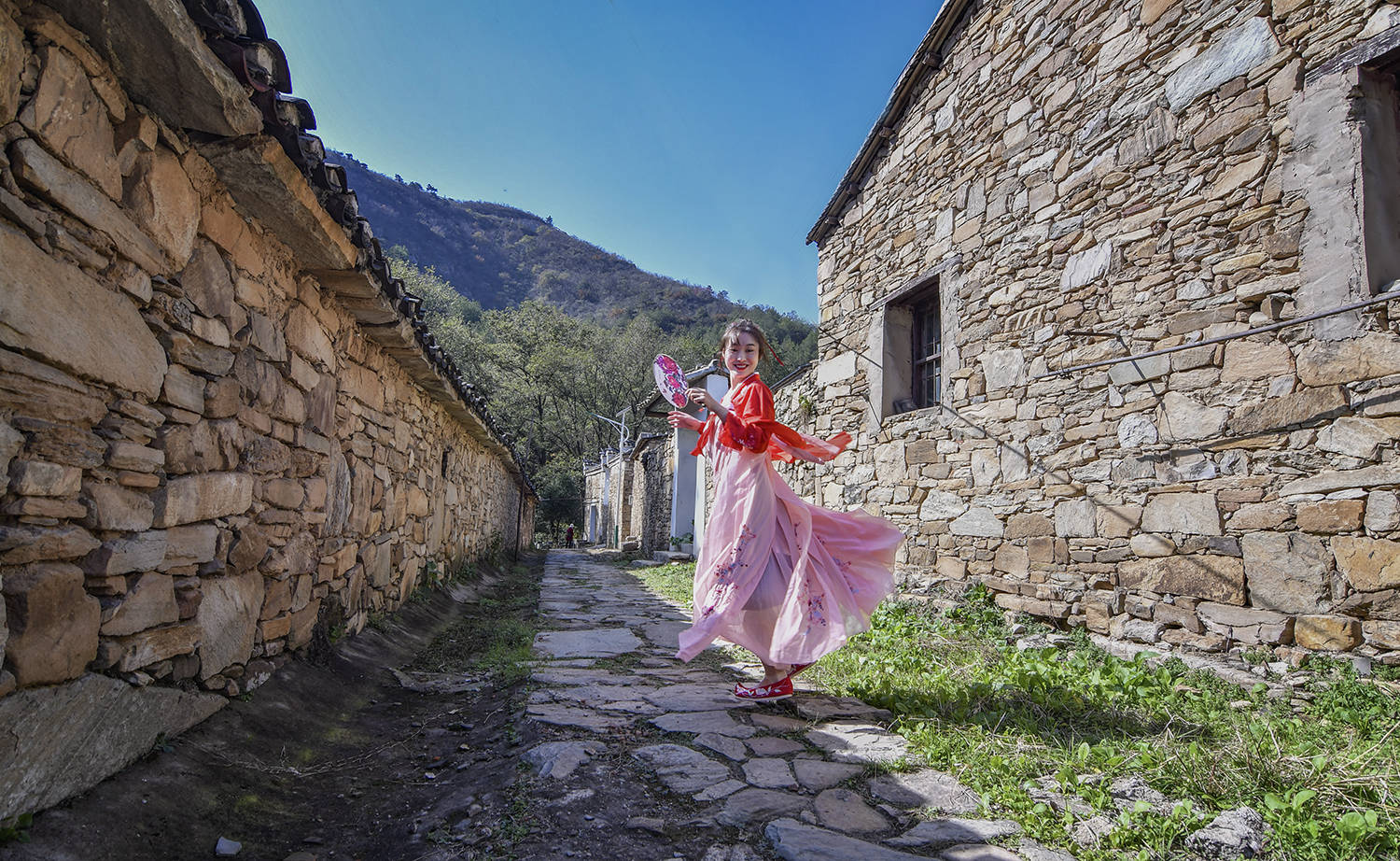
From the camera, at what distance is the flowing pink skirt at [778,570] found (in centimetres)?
294

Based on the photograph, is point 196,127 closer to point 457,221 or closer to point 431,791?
point 431,791

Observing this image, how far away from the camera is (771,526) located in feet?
10.5

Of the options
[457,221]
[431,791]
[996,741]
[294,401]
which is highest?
[457,221]

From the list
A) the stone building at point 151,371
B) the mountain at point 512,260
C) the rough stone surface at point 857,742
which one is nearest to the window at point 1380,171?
the rough stone surface at point 857,742

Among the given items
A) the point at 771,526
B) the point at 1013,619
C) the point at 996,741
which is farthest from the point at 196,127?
the point at 1013,619

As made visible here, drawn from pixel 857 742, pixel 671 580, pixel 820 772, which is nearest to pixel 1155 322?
pixel 857 742

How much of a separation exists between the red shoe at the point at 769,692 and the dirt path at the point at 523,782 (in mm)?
58

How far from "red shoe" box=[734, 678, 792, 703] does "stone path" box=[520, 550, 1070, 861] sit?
49mm

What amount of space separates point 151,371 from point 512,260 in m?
78.0

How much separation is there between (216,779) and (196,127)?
194cm

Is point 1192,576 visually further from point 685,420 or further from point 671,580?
point 671,580

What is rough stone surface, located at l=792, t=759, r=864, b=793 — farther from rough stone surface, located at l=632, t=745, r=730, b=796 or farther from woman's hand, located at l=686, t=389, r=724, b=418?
woman's hand, located at l=686, t=389, r=724, b=418

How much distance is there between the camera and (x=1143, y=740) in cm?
240

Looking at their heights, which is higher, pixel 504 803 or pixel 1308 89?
pixel 1308 89
